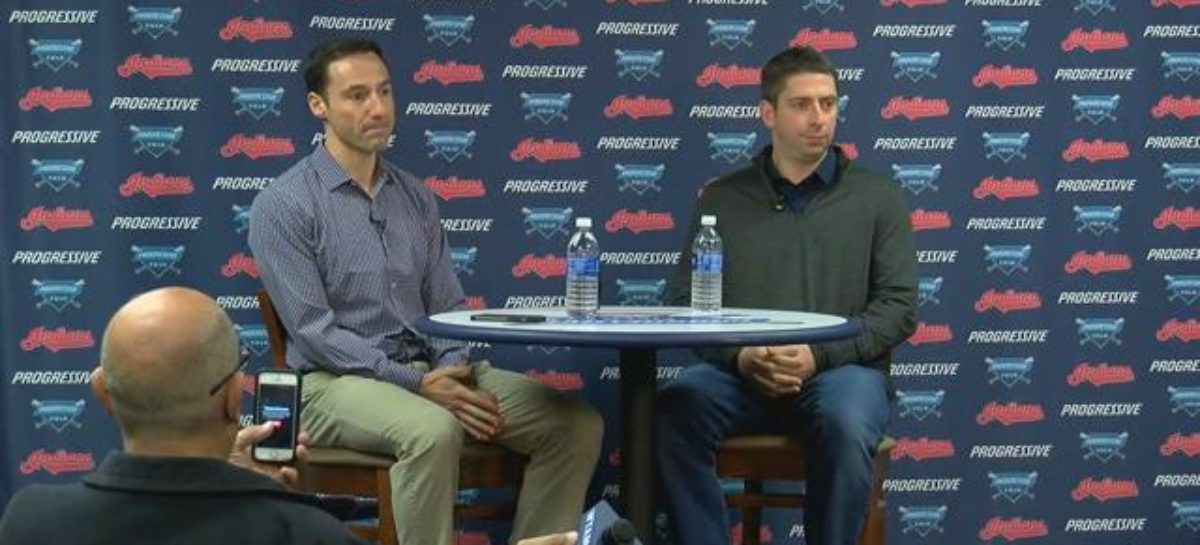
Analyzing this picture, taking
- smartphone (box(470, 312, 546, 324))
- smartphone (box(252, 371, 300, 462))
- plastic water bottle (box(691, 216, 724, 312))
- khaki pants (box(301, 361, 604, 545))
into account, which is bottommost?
khaki pants (box(301, 361, 604, 545))

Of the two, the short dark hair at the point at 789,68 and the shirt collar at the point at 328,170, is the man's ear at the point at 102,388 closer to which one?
the shirt collar at the point at 328,170

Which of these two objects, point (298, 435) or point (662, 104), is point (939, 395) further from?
point (298, 435)

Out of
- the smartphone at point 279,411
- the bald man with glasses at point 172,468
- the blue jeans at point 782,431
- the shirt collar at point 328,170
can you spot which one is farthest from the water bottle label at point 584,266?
the bald man with glasses at point 172,468

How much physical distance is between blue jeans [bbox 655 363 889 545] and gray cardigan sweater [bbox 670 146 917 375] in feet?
0.53

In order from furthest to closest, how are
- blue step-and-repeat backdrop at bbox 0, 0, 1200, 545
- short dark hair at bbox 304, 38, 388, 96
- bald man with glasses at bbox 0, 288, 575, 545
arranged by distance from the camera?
blue step-and-repeat backdrop at bbox 0, 0, 1200, 545 → short dark hair at bbox 304, 38, 388, 96 → bald man with glasses at bbox 0, 288, 575, 545

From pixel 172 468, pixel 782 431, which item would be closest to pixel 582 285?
pixel 782 431

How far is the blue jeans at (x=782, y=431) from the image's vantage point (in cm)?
362

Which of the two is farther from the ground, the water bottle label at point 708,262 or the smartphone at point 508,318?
the water bottle label at point 708,262

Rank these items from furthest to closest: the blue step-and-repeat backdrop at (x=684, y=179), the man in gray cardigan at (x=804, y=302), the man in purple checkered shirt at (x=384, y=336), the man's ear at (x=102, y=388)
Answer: the blue step-and-repeat backdrop at (x=684, y=179) → the man in gray cardigan at (x=804, y=302) → the man in purple checkered shirt at (x=384, y=336) → the man's ear at (x=102, y=388)

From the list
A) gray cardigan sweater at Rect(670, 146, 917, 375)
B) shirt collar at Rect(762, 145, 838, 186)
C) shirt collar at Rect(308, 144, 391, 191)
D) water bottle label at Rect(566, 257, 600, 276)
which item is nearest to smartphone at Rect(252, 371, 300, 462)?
water bottle label at Rect(566, 257, 600, 276)

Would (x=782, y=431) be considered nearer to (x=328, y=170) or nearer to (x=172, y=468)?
(x=328, y=170)

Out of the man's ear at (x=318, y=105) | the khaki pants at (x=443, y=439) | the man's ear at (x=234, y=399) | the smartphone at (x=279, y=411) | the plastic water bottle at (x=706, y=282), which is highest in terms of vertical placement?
the man's ear at (x=318, y=105)

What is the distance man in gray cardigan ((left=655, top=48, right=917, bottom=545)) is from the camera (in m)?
3.67

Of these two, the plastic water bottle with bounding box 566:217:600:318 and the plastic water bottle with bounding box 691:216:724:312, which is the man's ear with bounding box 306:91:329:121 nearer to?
the plastic water bottle with bounding box 566:217:600:318
